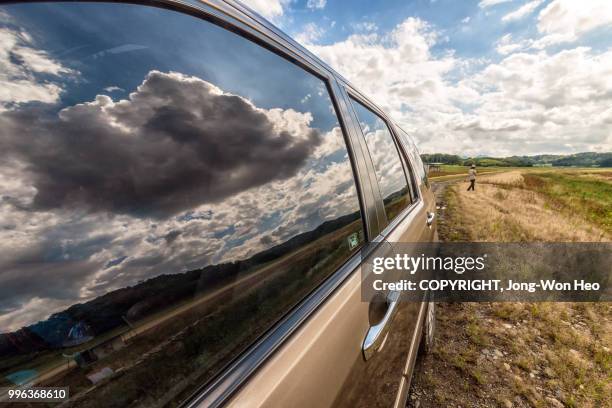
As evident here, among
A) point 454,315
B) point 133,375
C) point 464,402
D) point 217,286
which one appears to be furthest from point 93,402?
point 454,315

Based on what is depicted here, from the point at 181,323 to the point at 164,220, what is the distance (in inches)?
8.3

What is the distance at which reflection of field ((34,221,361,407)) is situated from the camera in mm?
500

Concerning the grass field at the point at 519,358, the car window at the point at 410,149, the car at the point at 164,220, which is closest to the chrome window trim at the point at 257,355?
the car at the point at 164,220

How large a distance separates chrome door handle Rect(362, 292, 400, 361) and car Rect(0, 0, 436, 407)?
0.02m

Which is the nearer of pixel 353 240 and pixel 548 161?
pixel 353 240

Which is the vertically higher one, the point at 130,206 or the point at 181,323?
the point at 130,206

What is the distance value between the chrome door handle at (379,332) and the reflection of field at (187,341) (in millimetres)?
386

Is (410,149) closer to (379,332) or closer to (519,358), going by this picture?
(519,358)

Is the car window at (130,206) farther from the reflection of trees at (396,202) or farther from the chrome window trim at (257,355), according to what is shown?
the reflection of trees at (396,202)

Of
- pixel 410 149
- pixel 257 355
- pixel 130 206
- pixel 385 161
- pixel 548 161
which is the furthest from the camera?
pixel 548 161

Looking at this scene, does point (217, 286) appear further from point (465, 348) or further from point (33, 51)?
point (465, 348)

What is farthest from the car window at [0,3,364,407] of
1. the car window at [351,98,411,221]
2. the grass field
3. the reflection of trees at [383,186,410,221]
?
the grass field

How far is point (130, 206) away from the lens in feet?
1.97

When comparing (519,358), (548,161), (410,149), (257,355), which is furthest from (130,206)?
(548,161)
